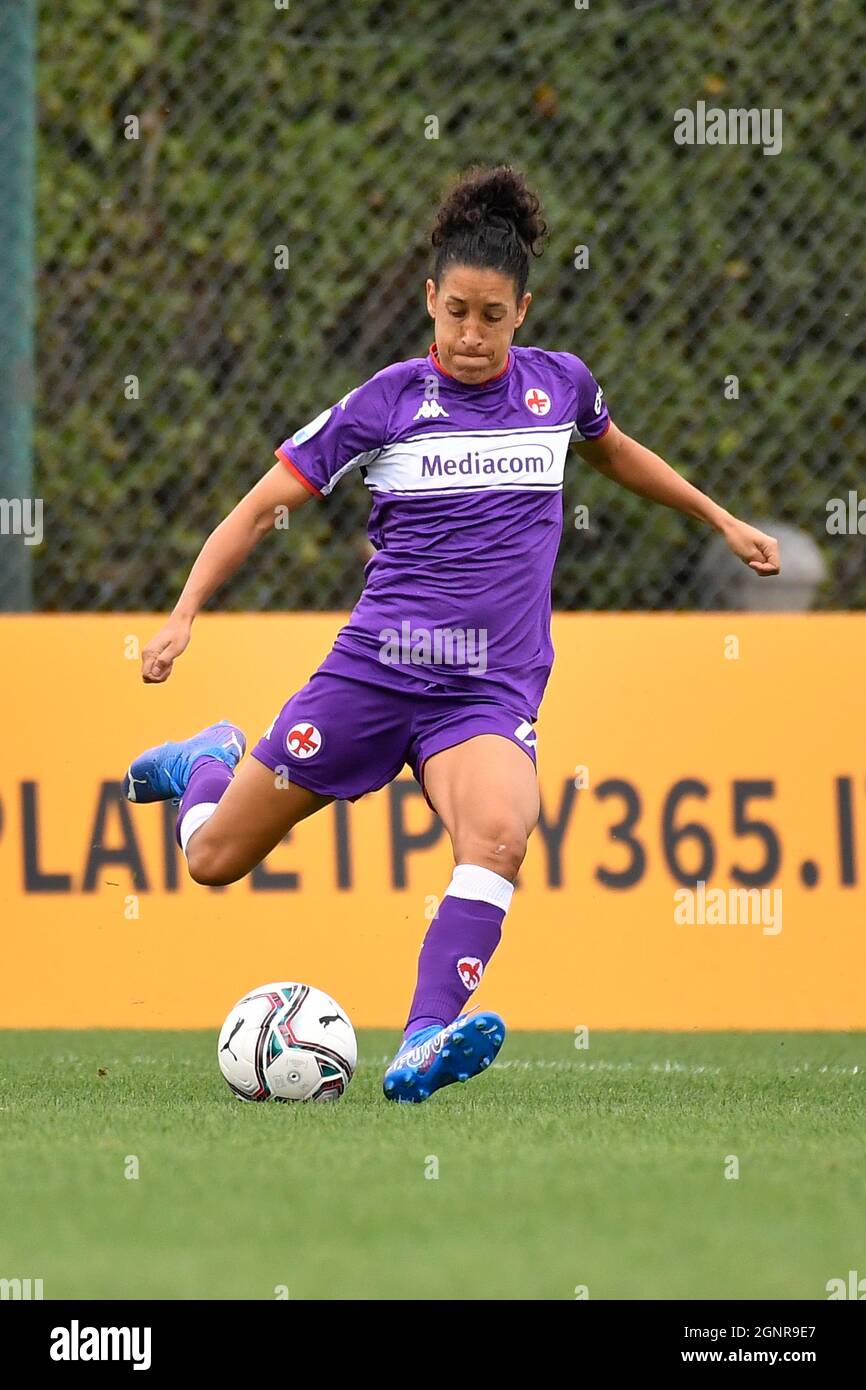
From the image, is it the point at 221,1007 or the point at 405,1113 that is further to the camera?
the point at 221,1007

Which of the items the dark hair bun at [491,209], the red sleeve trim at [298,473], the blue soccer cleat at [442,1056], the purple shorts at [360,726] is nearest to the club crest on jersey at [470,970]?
the blue soccer cleat at [442,1056]

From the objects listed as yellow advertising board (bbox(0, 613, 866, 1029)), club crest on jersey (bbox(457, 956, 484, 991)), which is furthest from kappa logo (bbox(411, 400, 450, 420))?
yellow advertising board (bbox(0, 613, 866, 1029))

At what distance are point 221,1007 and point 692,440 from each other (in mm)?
3460

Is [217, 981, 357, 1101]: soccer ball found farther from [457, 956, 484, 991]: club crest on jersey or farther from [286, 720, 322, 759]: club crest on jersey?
[286, 720, 322, 759]: club crest on jersey

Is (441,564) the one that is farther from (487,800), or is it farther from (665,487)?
(665,487)

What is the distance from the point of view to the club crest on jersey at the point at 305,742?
5.30 meters

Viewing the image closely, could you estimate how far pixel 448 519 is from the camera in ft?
17.5

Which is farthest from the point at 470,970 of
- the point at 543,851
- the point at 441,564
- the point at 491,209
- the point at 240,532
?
the point at 543,851

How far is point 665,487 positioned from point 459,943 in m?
1.45

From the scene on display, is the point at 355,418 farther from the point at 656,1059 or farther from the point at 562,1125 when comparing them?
the point at 656,1059

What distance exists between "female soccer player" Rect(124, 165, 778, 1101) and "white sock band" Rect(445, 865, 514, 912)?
0.08ft

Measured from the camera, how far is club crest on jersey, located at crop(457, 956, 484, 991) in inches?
200

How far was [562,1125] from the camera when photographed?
4738 millimetres
